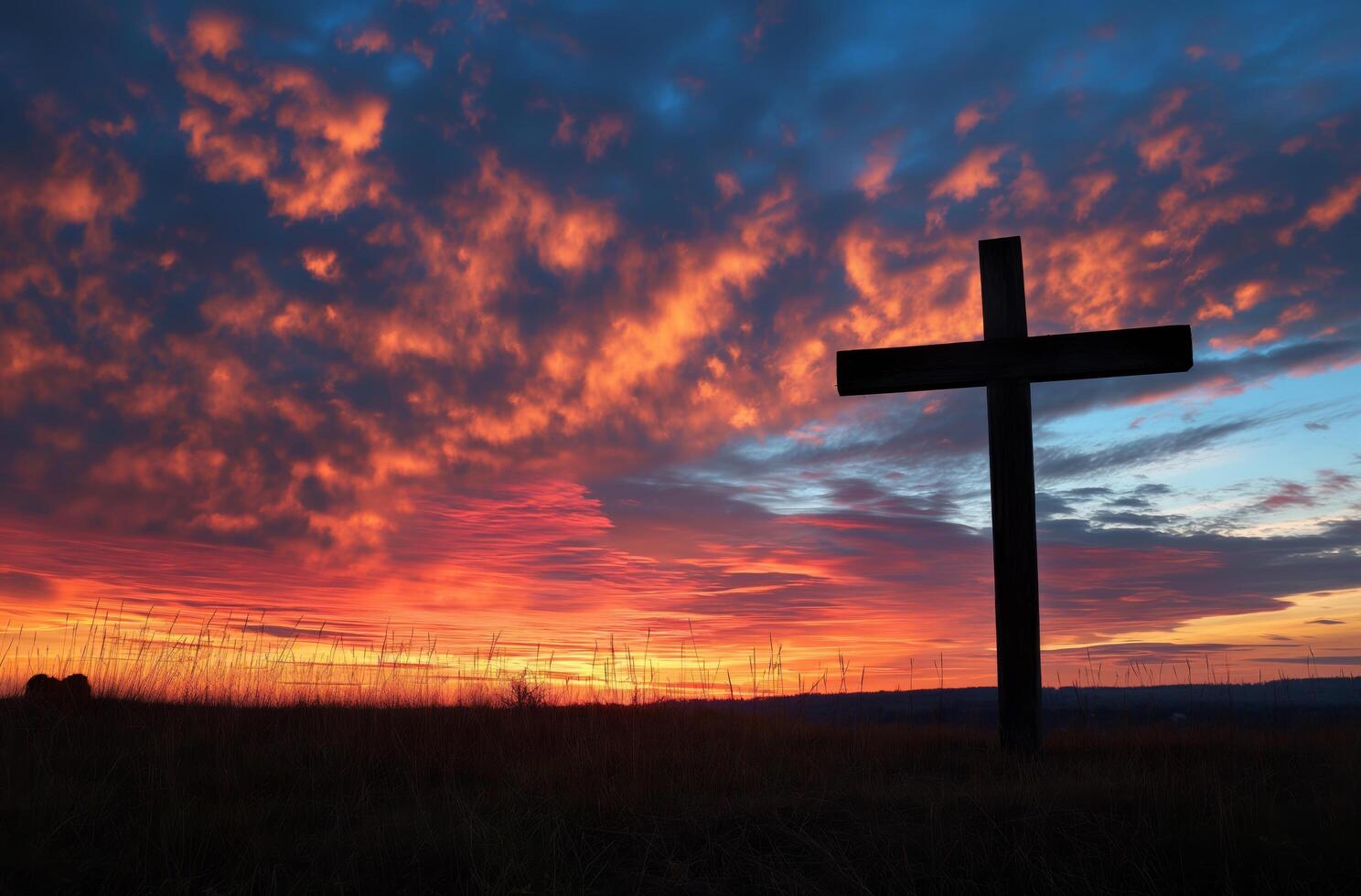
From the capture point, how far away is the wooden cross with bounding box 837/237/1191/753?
726 cm

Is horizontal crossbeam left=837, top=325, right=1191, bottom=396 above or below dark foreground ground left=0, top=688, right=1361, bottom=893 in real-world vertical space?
above

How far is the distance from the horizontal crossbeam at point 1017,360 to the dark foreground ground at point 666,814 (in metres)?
3.20

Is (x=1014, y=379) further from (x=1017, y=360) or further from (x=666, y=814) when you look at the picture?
(x=666, y=814)

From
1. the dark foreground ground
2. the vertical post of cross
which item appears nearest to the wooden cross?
the vertical post of cross

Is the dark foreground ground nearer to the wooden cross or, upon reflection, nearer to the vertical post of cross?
the vertical post of cross

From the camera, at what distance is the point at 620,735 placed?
7.71m

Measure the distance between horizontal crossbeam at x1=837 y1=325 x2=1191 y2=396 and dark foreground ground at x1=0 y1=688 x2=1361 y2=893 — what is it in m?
3.20

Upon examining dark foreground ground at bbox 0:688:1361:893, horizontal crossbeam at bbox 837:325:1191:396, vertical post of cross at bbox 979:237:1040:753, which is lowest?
dark foreground ground at bbox 0:688:1361:893

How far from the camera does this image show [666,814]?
4.95 meters

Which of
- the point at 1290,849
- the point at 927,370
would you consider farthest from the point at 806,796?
the point at 927,370

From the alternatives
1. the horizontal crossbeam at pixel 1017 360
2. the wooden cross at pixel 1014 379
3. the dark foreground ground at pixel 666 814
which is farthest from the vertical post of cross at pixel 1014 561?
the dark foreground ground at pixel 666 814

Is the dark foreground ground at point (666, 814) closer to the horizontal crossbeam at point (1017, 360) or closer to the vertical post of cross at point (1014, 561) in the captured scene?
the vertical post of cross at point (1014, 561)

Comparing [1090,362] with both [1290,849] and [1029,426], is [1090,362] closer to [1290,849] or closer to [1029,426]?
[1029,426]

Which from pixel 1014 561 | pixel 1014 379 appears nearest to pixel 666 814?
pixel 1014 561
